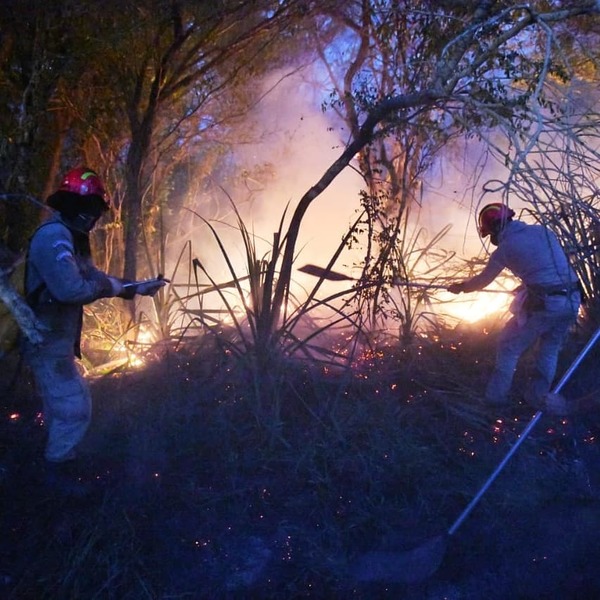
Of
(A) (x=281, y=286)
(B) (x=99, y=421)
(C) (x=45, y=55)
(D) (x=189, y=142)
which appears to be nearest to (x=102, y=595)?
(B) (x=99, y=421)

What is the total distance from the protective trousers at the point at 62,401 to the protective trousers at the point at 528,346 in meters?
3.36

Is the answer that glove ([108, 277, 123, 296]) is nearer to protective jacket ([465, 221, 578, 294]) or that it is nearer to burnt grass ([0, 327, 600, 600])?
burnt grass ([0, 327, 600, 600])

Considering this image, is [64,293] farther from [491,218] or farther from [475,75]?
[491,218]

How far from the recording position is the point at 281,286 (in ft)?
16.3

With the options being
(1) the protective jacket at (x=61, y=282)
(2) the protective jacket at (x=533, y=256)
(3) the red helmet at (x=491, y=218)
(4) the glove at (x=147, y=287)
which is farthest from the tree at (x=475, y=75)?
(1) the protective jacket at (x=61, y=282)

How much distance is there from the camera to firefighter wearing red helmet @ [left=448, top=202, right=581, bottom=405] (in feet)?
16.4

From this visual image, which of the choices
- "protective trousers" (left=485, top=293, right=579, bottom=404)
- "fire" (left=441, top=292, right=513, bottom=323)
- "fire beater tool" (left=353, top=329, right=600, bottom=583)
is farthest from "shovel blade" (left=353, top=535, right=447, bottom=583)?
"fire" (left=441, top=292, right=513, bottom=323)

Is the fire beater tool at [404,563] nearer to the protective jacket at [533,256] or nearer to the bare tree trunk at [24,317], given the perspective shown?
the protective jacket at [533,256]

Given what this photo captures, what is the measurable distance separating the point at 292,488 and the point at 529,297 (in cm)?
263

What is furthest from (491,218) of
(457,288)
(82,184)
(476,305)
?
(82,184)

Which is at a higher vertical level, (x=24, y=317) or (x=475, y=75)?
(x=475, y=75)

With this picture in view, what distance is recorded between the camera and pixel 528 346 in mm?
5293

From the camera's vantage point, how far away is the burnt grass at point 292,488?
359 cm

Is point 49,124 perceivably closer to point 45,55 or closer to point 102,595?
point 45,55
